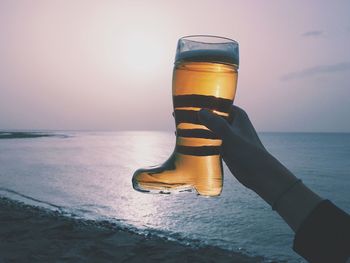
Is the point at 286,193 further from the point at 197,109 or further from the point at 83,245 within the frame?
the point at 83,245

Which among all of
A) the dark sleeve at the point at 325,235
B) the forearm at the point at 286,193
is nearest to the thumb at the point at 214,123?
the forearm at the point at 286,193

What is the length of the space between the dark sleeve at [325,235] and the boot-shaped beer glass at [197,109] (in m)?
0.57

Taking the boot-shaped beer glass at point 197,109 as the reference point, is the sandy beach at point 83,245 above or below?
below

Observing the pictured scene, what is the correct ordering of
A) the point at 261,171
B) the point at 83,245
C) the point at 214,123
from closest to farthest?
1. the point at 261,171
2. the point at 214,123
3. the point at 83,245

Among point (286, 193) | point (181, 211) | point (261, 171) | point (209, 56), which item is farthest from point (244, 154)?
point (181, 211)

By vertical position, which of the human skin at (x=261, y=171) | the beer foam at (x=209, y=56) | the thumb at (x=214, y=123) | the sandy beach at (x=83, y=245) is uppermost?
the beer foam at (x=209, y=56)

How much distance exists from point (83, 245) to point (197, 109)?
9.18m

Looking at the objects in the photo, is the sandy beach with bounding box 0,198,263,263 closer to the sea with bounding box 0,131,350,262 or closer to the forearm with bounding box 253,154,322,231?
the sea with bounding box 0,131,350,262

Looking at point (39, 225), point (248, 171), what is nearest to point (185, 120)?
point (248, 171)

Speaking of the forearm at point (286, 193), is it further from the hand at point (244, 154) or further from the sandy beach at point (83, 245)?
the sandy beach at point (83, 245)

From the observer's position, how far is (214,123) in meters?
1.53

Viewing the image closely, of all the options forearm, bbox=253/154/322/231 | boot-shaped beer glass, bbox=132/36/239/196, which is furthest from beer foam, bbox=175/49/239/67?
forearm, bbox=253/154/322/231

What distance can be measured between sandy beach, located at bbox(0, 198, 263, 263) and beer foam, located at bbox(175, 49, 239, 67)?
8.05 meters

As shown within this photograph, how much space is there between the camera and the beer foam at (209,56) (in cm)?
156
